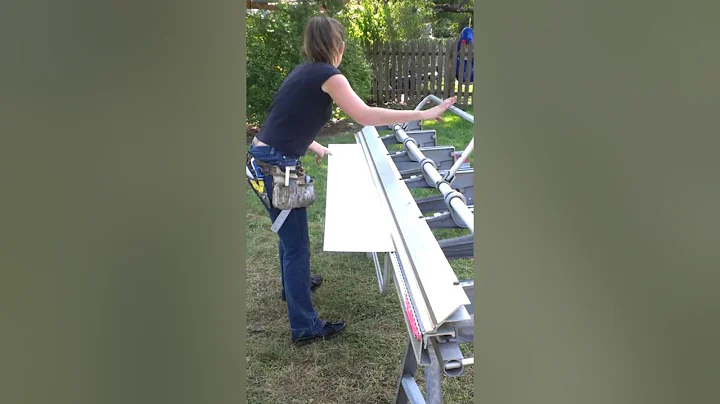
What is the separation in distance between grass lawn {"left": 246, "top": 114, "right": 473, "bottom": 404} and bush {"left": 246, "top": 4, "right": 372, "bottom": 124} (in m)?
3.23

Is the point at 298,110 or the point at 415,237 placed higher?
the point at 298,110

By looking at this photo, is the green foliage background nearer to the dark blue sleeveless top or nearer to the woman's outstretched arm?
the dark blue sleeveless top

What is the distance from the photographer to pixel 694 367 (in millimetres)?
486

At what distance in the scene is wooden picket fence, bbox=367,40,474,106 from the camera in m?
10.5

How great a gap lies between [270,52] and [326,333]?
16.7ft

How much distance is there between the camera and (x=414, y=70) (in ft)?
34.8

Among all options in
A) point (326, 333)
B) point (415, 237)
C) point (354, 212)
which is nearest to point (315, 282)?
point (326, 333)

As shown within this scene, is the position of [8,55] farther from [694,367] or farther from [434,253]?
[434,253]

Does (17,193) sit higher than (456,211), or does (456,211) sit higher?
(17,193)

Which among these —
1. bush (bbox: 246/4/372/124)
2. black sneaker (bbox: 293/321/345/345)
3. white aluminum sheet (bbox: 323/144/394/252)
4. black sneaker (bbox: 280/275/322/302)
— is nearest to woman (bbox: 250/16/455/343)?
white aluminum sheet (bbox: 323/144/394/252)

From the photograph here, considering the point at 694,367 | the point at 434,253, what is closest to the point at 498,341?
the point at 694,367

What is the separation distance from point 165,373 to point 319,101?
7.50ft

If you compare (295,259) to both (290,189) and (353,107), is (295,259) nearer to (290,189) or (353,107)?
(290,189)

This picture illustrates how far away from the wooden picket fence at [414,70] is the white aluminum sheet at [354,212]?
6.43m
